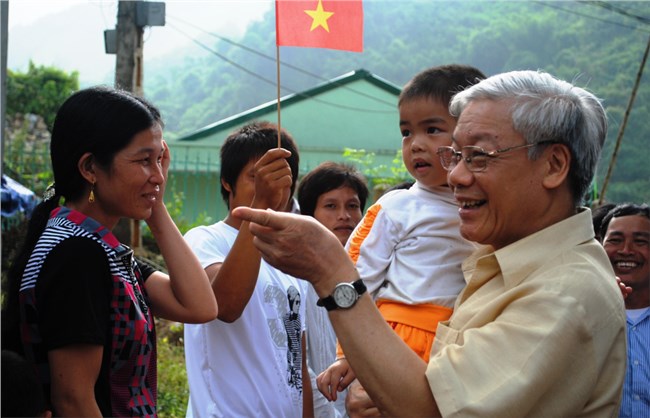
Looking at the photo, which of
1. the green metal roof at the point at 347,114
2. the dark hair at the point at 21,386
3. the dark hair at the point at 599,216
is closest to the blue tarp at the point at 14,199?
the dark hair at the point at 599,216

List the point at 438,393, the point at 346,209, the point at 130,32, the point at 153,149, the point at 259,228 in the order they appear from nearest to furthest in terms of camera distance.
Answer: the point at 438,393 → the point at 259,228 → the point at 153,149 → the point at 346,209 → the point at 130,32

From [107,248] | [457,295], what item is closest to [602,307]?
[457,295]

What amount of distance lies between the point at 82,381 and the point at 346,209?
2746 mm

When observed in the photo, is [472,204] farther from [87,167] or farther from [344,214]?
[344,214]

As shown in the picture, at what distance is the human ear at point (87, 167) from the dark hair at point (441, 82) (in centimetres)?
114

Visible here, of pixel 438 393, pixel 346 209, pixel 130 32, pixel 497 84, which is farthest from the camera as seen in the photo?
pixel 130 32

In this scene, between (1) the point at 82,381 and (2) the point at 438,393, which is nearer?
(2) the point at 438,393

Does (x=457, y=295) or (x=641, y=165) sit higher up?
(x=641, y=165)

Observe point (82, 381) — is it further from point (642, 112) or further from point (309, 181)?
point (642, 112)

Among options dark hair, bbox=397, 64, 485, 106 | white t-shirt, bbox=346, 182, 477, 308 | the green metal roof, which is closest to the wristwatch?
white t-shirt, bbox=346, 182, 477, 308

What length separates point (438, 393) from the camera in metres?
1.99

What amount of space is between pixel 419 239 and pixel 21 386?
1.33 metres

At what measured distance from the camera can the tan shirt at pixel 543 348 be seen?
6.41ft

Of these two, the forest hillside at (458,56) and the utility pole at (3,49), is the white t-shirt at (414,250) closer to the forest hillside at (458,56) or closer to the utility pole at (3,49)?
the utility pole at (3,49)
